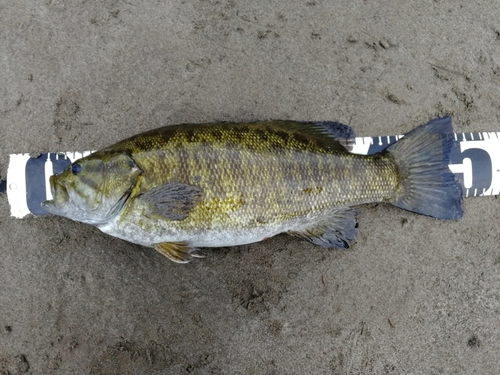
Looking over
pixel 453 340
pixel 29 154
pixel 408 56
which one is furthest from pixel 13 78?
pixel 453 340

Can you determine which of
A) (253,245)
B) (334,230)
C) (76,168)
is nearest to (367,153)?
(334,230)

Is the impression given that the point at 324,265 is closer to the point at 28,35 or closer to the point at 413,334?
the point at 413,334

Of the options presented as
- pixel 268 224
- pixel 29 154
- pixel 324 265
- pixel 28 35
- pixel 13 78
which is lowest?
pixel 324 265

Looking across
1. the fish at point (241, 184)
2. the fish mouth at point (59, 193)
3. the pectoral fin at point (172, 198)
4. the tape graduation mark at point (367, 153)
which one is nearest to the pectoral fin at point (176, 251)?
the fish at point (241, 184)

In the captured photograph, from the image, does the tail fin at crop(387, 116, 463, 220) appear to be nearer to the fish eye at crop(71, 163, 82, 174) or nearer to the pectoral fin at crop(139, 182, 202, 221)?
the pectoral fin at crop(139, 182, 202, 221)

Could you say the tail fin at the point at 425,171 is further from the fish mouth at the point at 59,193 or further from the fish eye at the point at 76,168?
the fish mouth at the point at 59,193

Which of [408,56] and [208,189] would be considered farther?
[408,56]
